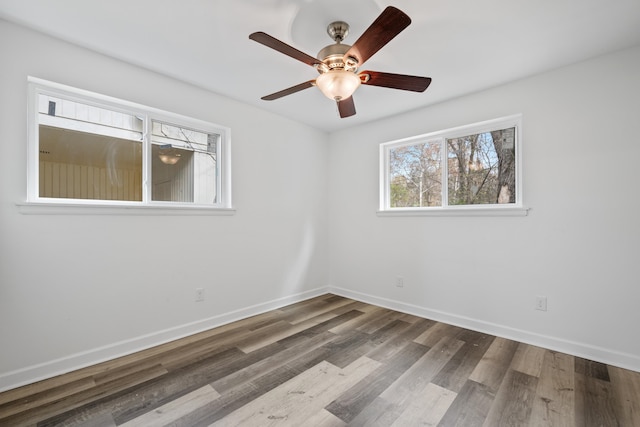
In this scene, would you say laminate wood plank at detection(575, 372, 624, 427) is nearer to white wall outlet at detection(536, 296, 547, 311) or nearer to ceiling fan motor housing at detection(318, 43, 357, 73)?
white wall outlet at detection(536, 296, 547, 311)

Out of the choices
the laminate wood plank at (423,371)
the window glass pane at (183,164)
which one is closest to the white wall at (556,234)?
the laminate wood plank at (423,371)

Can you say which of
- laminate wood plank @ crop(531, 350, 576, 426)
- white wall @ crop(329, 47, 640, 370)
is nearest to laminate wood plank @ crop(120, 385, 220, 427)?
laminate wood plank @ crop(531, 350, 576, 426)

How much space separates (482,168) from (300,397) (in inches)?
104

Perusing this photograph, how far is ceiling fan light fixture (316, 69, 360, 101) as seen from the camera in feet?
5.75

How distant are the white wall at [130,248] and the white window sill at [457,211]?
1.23m

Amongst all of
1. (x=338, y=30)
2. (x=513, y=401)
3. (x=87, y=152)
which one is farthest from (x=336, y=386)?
(x=87, y=152)

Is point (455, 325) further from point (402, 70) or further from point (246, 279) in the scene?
point (402, 70)

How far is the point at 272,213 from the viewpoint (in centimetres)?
343

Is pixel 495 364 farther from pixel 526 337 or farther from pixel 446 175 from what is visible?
pixel 446 175

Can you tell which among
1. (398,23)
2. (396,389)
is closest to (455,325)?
(396,389)

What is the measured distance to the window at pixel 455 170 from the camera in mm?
2727

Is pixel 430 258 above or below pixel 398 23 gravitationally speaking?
below

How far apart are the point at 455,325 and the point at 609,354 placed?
1.11m

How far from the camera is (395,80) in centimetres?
184
